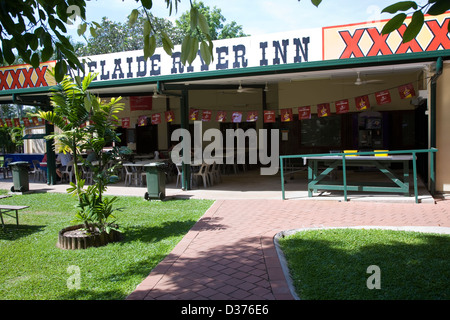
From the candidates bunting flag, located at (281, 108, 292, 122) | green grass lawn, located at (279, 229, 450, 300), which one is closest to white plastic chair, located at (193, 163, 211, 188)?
bunting flag, located at (281, 108, 292, 122)

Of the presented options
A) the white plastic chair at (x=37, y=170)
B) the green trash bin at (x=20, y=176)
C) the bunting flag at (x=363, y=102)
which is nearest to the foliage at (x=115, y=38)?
the white plastic chair at (x=37, y=170)

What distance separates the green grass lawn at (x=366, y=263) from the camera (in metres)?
3.88

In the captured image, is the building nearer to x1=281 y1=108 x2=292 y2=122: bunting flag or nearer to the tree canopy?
x1=281 y1=108 x2=292 y2=122: bunting flag

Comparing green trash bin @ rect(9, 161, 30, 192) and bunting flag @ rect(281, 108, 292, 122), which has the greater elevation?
bunting flag @ rect(281, 108, 292, 122)

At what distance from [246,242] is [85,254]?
239 cm

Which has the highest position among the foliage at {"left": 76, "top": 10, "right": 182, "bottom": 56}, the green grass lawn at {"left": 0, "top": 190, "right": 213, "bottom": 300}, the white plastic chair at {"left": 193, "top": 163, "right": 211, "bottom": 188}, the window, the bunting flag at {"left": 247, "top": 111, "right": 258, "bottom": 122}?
the foliage at {"left": 76, "top": 10, "right": 182, "bottom": 56}

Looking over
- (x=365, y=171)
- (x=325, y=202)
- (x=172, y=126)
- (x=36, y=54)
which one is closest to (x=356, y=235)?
(x=325, y=202)

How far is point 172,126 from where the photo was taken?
1834 cm

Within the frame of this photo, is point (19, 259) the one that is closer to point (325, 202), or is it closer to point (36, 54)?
point (36, 54)

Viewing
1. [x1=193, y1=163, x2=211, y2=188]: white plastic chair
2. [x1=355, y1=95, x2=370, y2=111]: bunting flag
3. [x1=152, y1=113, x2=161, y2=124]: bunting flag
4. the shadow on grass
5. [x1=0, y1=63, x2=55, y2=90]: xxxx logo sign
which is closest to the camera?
the shadow on grass

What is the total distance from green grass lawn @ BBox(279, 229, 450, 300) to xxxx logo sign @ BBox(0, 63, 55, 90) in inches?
413

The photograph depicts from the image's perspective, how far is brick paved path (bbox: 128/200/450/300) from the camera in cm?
414

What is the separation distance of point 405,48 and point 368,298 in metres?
6.76

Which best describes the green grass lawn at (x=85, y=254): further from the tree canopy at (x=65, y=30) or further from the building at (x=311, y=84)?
the building at (x=311, y=84)
